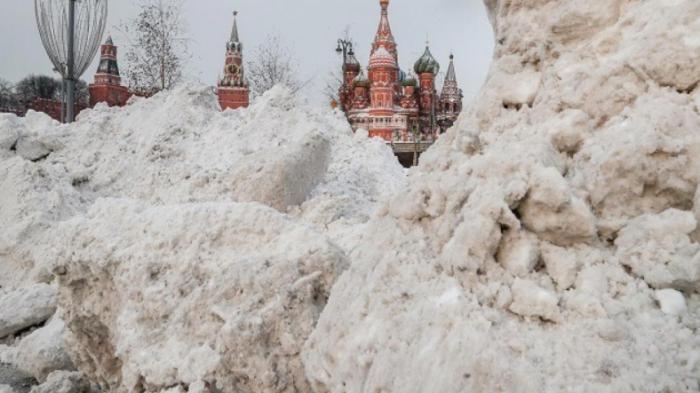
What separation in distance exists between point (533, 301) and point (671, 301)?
A: 12.9 inches

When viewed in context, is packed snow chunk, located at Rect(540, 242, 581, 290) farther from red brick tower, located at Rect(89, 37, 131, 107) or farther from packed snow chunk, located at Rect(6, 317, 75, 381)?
red brick tower, located at Rect(89, 37, 131, 107)

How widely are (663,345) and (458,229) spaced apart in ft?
2.03

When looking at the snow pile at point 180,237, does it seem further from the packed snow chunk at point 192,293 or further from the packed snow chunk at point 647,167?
the packed snow chunk at point 647,167

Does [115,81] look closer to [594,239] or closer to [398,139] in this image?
[398,139]

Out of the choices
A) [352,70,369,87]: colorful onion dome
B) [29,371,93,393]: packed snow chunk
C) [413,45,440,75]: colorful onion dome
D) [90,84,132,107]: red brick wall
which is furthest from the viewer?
[413,45,440,75]: colorful onion dome

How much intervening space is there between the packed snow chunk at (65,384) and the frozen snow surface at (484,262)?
1 centimetres

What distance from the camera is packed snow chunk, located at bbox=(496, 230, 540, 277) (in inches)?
64.7

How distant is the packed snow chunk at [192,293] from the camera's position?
2.30m

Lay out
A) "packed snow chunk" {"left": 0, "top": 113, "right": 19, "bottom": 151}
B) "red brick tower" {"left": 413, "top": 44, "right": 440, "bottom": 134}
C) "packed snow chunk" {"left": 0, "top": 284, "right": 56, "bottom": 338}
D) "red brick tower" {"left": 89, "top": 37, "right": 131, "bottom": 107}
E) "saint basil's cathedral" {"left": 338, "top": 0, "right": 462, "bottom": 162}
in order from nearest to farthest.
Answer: "packed snow chunk" {"left": 0, "top": 284, "right": 56, "bottom": 338}
"packed snow chunk" {"left": 0, "top": 113, "right": 19, "bottom": 151}
"saint basil's cathedral" {"left": 338, "top": 0, "right": 462, "bottom": 162}
"red brick tower" {"left": 89, "top": 37, "right": 131, "bottom": 107}
"red brick tower" {"left": 413, "top": 44, "right": 440, "bottom": 134}

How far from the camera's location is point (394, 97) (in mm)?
31875

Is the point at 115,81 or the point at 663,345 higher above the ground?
the point at 115,81

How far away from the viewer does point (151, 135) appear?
6.56 metres

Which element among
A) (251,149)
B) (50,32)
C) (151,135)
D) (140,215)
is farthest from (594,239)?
(50,32)

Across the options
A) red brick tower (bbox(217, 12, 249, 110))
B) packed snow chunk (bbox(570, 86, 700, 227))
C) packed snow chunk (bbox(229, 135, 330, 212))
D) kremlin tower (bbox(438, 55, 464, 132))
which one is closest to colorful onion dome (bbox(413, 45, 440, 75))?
kremlin tower (bbox(438, 55, 464, 132))
